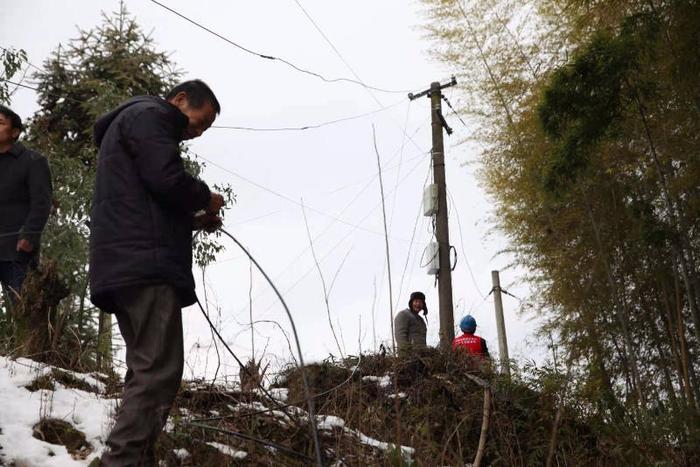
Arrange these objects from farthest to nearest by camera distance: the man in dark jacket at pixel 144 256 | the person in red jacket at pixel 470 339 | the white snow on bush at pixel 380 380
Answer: the person in red jacket at pixel 470 339, the white snow on bush at pixel 380 380, the man in dark jacket at pixel 144 256

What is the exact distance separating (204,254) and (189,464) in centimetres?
913

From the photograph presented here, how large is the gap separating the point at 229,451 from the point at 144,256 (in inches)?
45.7

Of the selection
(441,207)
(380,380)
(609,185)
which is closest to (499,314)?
(441,207)

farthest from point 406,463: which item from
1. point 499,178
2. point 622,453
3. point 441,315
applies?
point 441,315

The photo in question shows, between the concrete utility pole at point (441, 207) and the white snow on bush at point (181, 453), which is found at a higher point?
the concrete utility pole at point (441, 207)

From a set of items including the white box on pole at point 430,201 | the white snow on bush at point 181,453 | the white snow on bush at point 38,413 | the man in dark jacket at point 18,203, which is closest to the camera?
the white snow on bush at point 38,413

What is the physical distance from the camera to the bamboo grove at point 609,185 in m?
5.65

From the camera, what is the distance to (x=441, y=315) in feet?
36.5

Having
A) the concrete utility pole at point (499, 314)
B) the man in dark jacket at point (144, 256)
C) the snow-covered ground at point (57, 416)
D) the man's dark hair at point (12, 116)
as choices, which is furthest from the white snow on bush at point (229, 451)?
the concrete utility pole at point (499, 314)

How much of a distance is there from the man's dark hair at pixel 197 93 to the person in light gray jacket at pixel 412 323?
4.86m

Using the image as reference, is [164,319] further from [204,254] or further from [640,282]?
[204,254]

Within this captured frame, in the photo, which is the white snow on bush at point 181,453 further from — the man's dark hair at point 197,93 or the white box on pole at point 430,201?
the white box on pole at point 430,201

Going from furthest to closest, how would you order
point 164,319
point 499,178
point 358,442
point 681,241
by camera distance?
1. point 499,178
2. point 681,241
3. point 358,442
4. point 164,319

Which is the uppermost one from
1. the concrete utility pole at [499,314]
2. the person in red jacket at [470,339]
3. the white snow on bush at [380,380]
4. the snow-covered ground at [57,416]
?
the concrete utility pole at [499,314]
